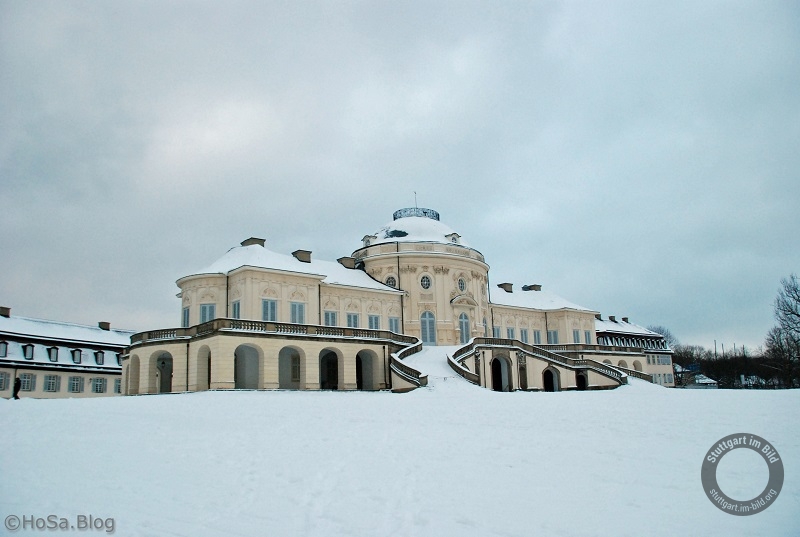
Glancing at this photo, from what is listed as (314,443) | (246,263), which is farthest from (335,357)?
(314,443)

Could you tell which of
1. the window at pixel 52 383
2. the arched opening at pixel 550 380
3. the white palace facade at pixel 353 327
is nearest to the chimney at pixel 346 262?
the white palace facade at pixel 353 327

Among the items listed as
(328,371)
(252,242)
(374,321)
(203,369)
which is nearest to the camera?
(203,369)

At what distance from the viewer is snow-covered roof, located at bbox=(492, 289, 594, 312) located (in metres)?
61.5

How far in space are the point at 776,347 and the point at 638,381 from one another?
16.0m

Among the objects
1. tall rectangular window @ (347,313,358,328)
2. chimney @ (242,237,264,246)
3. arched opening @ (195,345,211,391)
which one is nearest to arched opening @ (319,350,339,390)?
tall rectangular window @ (347,313,358,328)

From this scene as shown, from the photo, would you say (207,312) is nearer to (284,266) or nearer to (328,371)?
(284,266)

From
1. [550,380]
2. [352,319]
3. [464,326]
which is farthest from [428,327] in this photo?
[550,380]

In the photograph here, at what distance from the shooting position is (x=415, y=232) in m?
52.2

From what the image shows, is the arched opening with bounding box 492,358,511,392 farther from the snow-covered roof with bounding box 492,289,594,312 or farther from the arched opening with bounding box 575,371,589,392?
the snow-covered roof with bounding box 492,289,594,312

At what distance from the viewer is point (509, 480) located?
11516 mm

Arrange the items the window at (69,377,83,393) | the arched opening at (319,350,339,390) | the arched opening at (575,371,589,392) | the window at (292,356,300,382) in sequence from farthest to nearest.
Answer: the window at (69,377,83,393), the arched opening at (575,371,589,392), the arched opening at (319,350,339,390), the window at (292,356,300,382)

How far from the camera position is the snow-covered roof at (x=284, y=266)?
1656 inches

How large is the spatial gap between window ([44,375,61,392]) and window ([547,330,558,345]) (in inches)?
1767

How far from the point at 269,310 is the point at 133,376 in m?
9.02
